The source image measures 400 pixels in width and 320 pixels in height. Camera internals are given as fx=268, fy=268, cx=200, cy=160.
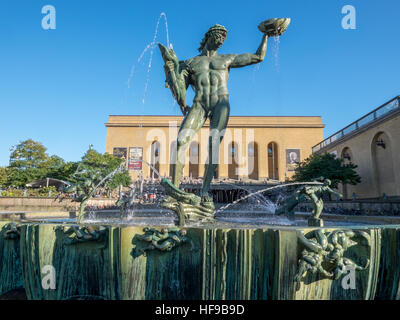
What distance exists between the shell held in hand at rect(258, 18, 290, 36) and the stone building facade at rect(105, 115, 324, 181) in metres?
40.4

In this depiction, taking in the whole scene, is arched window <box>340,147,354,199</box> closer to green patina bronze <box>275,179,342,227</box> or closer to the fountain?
green patina bronze <box>275,179,342,227</box>

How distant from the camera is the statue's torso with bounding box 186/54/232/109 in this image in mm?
4422

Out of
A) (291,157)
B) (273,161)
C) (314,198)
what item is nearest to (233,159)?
(273,161)

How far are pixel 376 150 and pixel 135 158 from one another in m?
33.3

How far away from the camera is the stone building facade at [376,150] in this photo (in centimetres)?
1920

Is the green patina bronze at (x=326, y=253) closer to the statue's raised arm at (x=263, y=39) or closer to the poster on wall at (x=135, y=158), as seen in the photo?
the statue's raised arm at (x=263, y=39)

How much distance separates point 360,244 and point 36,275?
3021 mm

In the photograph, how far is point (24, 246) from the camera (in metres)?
2.63

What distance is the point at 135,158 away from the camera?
4394cm

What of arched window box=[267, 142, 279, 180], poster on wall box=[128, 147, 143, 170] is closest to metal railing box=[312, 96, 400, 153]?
arched window box=[267, 142, 279, 180]

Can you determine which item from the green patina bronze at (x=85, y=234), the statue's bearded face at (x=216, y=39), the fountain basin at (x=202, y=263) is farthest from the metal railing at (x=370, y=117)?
the green patina bronze at (x=85, y=234)

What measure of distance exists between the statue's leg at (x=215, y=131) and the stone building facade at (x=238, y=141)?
132 feet

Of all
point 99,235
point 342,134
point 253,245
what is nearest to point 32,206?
point 99,235
